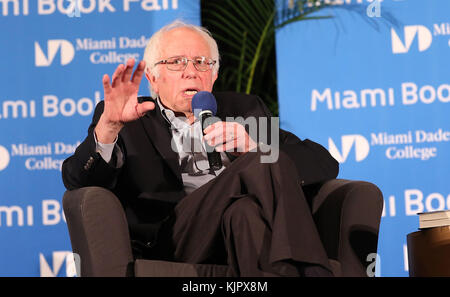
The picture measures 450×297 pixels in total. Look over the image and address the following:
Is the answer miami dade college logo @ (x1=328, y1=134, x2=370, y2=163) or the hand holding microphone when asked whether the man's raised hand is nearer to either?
the hand holding microphone

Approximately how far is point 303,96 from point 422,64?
69 cm

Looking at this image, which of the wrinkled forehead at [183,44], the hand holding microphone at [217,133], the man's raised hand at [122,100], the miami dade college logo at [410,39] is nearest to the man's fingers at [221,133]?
the hand holding microphone at [217,133]

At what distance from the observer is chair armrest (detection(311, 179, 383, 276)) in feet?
6.86

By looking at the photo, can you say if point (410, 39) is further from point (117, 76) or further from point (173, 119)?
point (117, 76)

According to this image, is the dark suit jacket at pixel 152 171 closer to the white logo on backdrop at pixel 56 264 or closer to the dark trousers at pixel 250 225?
the dark trousers at pixel 250 225

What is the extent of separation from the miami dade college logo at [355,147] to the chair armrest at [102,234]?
1.71 metres

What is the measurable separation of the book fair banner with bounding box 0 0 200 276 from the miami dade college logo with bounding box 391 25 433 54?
113 cm

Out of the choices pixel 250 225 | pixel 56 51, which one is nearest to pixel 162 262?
pixel 250 225

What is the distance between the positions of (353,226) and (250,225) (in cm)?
42

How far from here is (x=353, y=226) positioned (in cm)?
211

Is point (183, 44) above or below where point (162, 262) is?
above

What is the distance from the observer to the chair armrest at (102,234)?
201 cm
